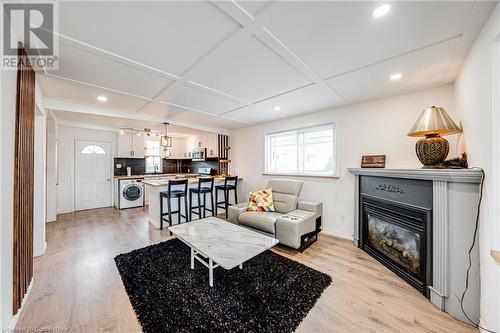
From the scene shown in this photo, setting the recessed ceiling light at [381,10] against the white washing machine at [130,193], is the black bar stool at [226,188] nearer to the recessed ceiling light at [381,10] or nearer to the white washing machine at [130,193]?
the white washing machine at [130,193]

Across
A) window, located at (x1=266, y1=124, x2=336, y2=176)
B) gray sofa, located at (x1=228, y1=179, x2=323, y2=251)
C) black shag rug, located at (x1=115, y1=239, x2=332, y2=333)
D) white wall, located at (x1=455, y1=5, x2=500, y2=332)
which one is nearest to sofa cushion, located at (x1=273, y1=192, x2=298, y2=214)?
gray sofa, located at (x1=228, y1=179, x2=323, y2=251)

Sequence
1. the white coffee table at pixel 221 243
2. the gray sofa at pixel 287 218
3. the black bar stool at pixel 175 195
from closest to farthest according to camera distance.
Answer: the white coffee table at pixel 221 243 < the gray sofa at pixel 287 218 < the black bar stool at pixel 175 195

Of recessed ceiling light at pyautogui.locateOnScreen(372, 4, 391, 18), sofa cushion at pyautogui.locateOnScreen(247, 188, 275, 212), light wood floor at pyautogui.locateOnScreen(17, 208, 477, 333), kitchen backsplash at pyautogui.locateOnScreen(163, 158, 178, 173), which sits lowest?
light wood floor at pyautogui.locateOnScreen(17, 208, 477, 333)

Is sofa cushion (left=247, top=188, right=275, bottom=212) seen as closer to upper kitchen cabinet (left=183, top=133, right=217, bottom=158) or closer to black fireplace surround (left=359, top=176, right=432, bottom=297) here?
black fireplace surround (left=359, top=176, right=432, bottom=297)

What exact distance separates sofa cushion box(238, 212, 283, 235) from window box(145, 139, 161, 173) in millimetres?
4587

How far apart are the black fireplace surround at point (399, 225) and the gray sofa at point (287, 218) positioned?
75 centimetres

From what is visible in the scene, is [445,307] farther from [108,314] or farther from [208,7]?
[208,7]

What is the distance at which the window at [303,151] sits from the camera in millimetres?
3719

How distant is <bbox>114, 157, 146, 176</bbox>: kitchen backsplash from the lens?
5777 millimetres

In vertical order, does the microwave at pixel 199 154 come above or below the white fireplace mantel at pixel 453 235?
above

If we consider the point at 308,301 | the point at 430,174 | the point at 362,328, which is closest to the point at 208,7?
the point at 430,174

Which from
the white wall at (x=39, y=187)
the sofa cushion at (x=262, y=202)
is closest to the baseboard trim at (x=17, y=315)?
the white wall at (x=39, y=187)

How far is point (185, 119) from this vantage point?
4.36 m

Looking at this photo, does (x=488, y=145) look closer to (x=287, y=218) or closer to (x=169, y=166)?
(x=287, y=218)
